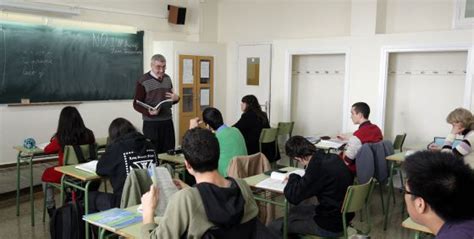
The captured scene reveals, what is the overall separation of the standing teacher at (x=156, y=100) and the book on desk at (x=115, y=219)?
82.7 inches

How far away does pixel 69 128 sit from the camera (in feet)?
12.7

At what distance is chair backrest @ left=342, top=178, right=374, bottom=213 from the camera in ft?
8.62

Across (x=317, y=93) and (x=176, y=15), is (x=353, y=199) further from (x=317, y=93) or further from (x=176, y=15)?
(x=176, y=15)

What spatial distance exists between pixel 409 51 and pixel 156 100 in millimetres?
3295

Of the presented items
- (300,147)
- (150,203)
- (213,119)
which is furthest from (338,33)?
(150,203)

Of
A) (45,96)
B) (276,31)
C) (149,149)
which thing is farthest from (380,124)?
(45,96)

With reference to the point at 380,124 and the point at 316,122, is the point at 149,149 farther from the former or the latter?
the point at 316,122

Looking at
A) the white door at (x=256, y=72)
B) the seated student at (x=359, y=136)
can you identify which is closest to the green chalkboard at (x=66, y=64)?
the white door at (x=256, y=72)

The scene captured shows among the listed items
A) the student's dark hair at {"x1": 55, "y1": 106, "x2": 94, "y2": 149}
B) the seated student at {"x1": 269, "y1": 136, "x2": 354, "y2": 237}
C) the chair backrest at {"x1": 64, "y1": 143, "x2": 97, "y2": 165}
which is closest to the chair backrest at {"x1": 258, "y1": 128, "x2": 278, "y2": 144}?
the chair backrest at {"x1": 64, "y1": 143, "x2": 97, "y2": 165}

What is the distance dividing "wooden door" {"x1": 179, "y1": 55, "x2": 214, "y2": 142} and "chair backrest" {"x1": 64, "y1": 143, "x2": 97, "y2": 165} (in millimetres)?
3375

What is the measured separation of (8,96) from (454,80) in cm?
576

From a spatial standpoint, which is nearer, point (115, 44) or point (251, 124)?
point (251, 124)

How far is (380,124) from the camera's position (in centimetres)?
586

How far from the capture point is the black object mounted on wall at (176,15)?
7.45m
